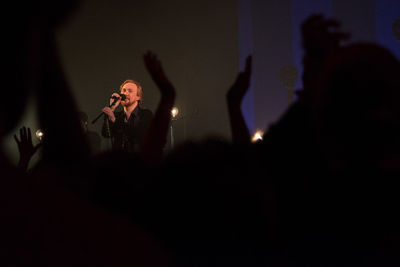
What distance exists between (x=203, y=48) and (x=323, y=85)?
18.4ft

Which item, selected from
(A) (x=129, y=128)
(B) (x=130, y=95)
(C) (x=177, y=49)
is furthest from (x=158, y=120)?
(C) (x=177, y=49)

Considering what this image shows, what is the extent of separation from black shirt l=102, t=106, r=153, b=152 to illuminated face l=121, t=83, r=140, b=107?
0.13 meters

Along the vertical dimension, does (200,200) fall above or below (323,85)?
below

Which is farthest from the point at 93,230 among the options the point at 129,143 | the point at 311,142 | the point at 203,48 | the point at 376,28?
the point at 203,48

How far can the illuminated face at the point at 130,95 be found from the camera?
3994 millimetres

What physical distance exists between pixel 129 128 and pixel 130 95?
1.38 feet

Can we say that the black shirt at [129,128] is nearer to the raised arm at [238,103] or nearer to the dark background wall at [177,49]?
the dark background wall at [177,49]

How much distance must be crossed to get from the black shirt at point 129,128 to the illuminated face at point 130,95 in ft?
0.43

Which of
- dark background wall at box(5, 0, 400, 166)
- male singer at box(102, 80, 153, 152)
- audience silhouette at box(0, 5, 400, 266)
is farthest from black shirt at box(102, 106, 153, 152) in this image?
audience silhouette at box(0, 5, 400, 266)

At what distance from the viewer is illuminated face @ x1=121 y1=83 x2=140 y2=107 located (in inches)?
157

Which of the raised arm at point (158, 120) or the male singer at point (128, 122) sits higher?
the male singer at point (128, 122)

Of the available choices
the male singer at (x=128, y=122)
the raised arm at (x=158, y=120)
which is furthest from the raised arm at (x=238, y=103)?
the male singer at (x=128, y=122)

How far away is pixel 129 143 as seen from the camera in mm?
3900

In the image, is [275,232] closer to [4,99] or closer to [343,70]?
[343,70]
